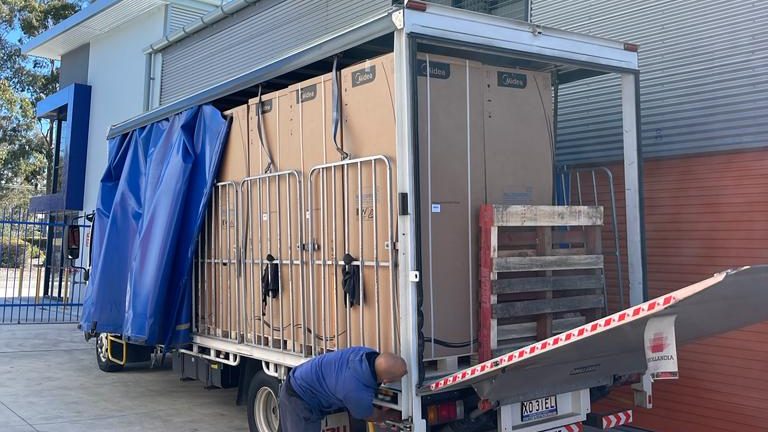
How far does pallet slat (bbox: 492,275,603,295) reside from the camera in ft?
15.3

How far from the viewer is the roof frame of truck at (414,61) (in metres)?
4.31

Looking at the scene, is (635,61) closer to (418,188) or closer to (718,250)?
(718,250)

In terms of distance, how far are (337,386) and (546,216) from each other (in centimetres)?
184

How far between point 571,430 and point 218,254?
12.6ft

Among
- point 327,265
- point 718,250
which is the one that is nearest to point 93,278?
point 327,265

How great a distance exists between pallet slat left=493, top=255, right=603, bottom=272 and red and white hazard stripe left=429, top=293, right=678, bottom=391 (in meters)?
0.84

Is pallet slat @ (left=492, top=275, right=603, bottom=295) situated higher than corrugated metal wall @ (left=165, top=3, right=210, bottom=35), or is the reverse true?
corrugated metal wall @ (left=165, top=3, right=210, bottom=35)

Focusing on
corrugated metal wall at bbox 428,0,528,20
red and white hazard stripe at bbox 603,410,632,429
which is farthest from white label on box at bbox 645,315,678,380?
corrugated metal wall at bbox 428,0,528,20

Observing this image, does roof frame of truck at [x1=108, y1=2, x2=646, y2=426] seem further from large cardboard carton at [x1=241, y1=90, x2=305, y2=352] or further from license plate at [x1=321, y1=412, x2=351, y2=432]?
license plate at [x1=321, y1=412, x2=351, y2=432]

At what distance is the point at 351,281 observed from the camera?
4914 millimetres

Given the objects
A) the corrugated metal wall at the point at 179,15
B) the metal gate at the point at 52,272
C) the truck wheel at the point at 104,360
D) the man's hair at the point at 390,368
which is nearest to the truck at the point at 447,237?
the man's hair at the point at 390,368

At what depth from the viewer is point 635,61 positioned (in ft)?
18.2

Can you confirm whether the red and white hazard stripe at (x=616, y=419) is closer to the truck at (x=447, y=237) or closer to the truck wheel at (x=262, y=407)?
the truck at (x=447, y=237)

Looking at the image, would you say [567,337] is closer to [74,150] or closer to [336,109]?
[336,109]
